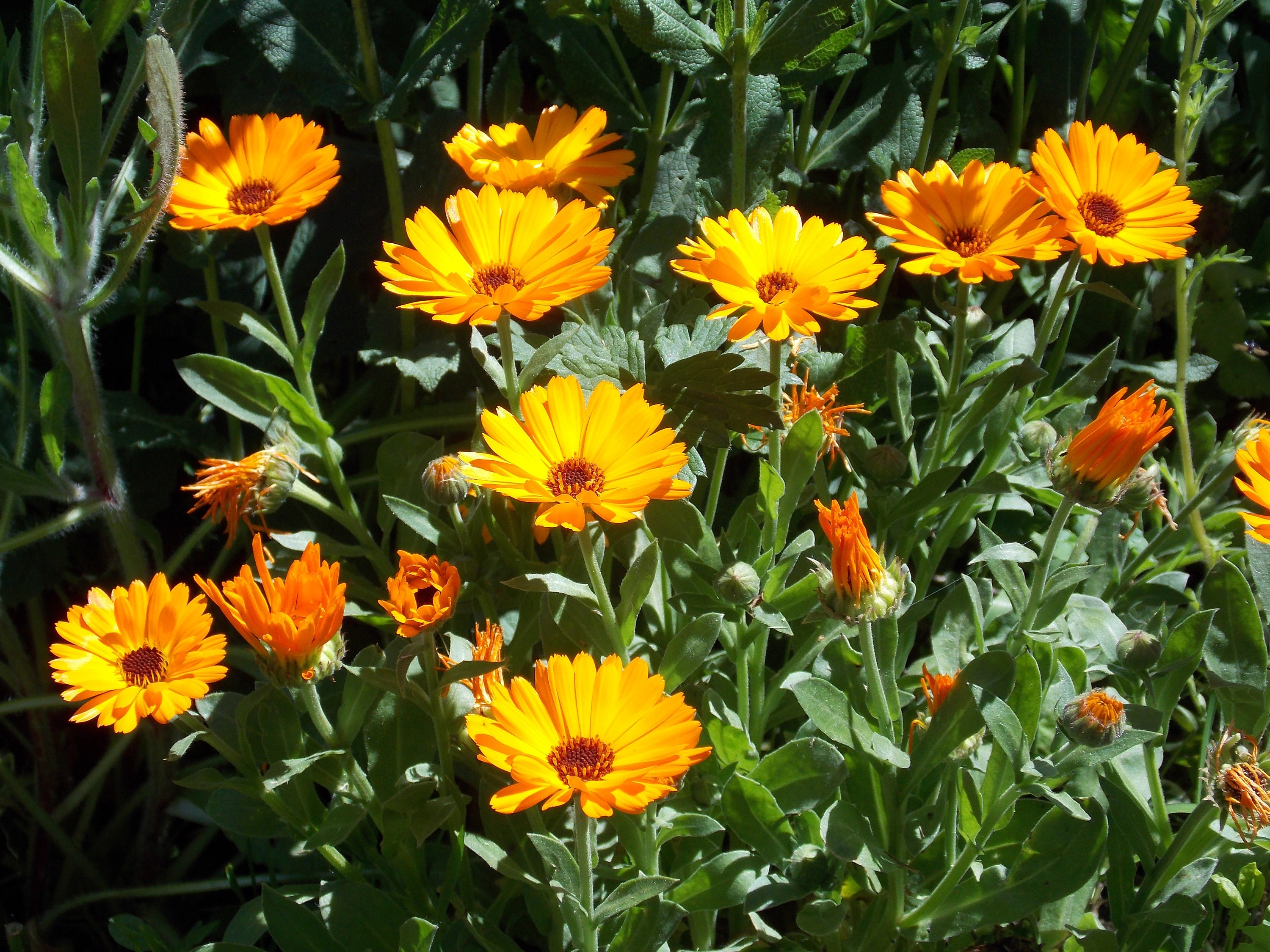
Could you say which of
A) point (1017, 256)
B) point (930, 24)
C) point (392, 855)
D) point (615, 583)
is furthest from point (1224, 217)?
point (392, 855)

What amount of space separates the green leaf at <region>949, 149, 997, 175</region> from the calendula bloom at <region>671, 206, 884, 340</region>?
481 millimetres

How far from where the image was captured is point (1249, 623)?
120 cm

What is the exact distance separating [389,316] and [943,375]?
818 millimetres

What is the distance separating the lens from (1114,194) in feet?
4.25

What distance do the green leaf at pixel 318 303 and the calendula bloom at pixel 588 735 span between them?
566 mm

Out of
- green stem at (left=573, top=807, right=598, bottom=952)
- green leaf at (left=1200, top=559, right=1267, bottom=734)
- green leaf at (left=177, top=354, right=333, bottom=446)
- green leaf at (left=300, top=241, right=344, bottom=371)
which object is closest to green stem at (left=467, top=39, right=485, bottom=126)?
green leaf at (left=300, top=241, right=344, bottom=371)

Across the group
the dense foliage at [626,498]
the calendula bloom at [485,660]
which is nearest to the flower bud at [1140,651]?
the dense foliage at [626,498]

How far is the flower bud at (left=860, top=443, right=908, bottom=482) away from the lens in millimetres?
1369

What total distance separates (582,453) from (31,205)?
0.65 m

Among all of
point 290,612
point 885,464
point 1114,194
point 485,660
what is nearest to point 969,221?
point 1114,194

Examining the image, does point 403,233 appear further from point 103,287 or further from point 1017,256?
point 1017,256

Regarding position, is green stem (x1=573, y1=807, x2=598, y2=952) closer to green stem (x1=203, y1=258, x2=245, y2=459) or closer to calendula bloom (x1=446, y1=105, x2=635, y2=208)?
calendula bloom (x1=446, y1=105, x2=635, y2=208)

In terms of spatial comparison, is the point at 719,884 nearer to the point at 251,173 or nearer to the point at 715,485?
the point at 715,485

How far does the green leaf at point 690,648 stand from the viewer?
113cm
